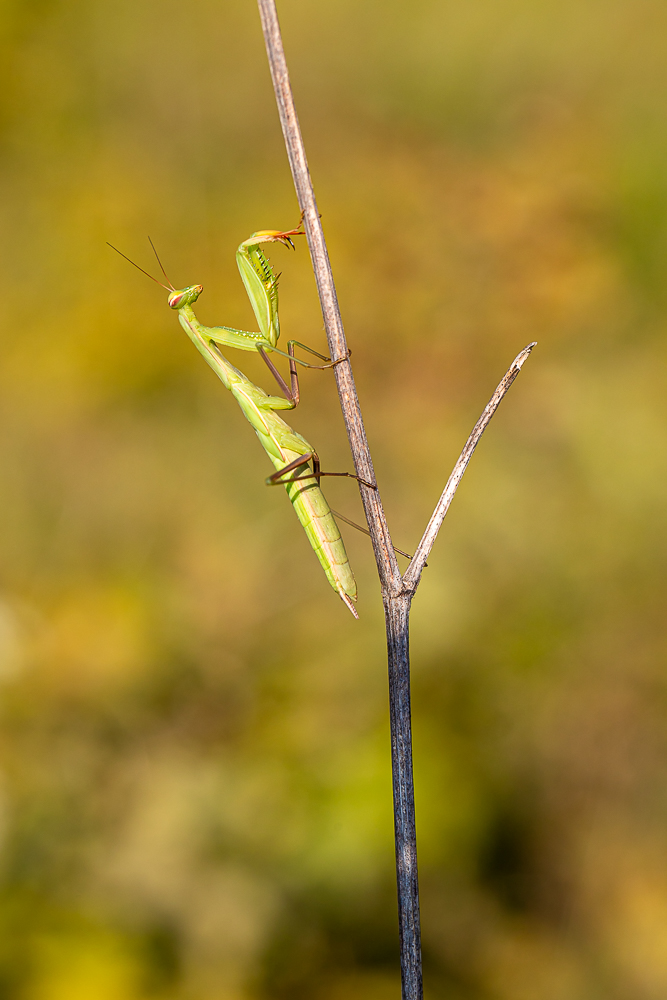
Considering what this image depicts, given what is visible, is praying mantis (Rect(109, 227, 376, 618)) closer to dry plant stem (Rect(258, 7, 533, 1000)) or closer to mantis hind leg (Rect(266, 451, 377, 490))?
mantis hind leg (Rect(266, 451, 377, 490))

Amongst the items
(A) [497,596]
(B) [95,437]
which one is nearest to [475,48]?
(B) [95,437]

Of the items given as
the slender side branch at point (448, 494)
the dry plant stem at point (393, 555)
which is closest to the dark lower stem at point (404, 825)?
the dry plant stem at point (393, 555)

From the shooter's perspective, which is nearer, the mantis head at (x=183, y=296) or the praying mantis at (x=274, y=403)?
the praying mantis at (x=274, y=403)

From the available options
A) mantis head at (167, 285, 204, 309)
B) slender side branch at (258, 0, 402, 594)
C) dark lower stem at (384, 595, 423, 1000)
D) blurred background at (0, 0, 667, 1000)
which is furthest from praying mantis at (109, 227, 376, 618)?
blurred background at (0, 0, 667, 1000)

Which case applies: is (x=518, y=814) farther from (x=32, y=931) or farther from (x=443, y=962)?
(x=32, y=931)

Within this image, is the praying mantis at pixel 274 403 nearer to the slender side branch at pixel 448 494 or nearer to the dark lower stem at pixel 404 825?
the slender side branch at pixel 448 494

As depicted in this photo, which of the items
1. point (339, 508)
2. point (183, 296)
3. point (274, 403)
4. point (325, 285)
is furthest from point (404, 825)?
point (339, 508)

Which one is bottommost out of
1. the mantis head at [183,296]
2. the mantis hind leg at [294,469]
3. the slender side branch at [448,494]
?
the slender side branch at [448,494]

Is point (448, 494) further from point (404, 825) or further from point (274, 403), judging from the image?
point (274, 403)
